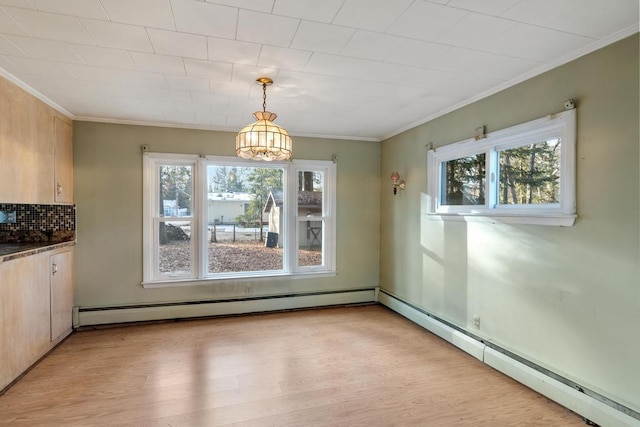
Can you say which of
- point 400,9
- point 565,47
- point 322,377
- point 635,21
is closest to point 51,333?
point 322,377

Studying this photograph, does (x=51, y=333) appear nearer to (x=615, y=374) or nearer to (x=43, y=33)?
(x=43, y=33)

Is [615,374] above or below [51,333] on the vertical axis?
above

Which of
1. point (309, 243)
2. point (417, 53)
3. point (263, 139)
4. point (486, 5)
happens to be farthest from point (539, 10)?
point (309, 243)

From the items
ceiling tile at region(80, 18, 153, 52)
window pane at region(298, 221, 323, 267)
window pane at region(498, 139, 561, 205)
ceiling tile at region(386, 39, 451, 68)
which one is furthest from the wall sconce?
ceiling tile at region(80, 18, 153, 52)

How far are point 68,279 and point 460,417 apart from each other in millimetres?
3988

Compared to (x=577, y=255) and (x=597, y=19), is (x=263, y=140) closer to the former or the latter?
(x=597, y=19)

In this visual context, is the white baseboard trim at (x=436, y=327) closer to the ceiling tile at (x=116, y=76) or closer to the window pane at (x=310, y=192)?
the window pane at (x=310, y=192)

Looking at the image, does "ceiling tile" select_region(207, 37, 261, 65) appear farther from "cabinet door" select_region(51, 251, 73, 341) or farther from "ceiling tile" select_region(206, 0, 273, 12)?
"cabinet door" select_region(51, 251, 73, 341)

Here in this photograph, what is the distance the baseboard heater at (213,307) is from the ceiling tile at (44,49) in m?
2.74

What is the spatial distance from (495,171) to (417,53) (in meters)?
1.40

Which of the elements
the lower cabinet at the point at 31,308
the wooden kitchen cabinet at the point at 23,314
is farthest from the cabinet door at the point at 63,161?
the wooden kitchen cabinet at the point at 23,314

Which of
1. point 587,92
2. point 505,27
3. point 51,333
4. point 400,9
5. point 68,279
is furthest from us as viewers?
point 68,279

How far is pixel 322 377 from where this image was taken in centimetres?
266

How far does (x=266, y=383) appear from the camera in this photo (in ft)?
8.40
